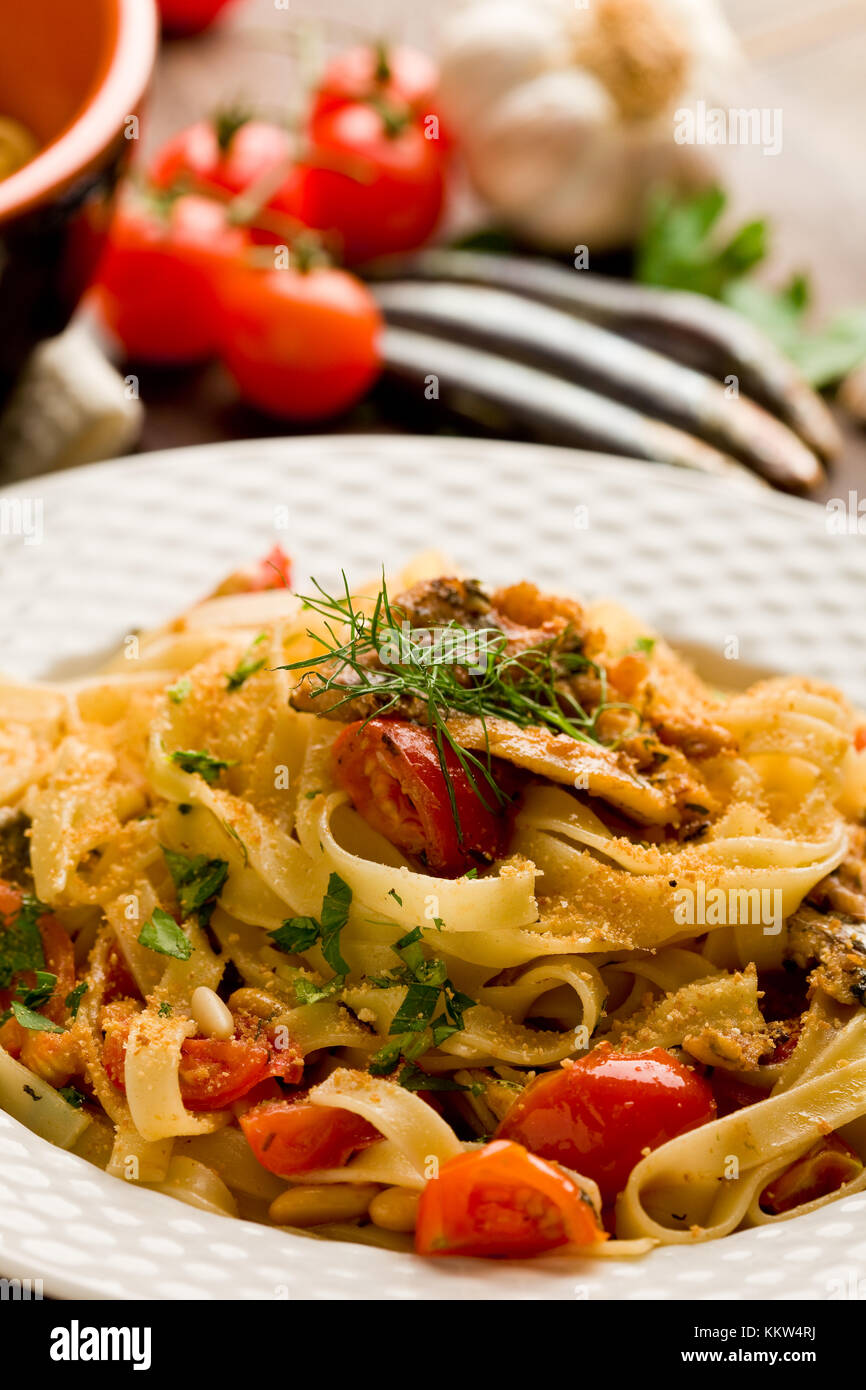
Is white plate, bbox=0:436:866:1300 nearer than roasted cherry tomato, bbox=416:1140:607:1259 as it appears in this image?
No

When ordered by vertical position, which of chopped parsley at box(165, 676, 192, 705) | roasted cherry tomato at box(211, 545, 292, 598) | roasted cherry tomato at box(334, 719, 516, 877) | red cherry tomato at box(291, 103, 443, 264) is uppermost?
red cherry tomato at box(291, 103, 443, 264)

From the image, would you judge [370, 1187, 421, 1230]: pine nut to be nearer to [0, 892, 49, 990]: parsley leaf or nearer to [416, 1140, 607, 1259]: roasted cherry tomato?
[416, 1140, 607, 1259]: roasted cherry tomato

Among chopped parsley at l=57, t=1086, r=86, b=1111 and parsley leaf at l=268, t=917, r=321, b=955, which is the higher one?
parsley leaf at l=268, t=917, r=321, b=955

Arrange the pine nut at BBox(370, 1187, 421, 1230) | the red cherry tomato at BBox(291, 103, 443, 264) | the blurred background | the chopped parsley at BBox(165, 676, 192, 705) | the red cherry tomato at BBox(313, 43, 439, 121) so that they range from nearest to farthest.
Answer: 1. the pine nut at BBox(370, 1187, 421, 1230)
2. the chopped parsley at BBox(165, 676, 192, 705)
3. the blurred background
4. the red cherry tomato at BBox(291, 103, 443, 264)
5. the red cherry tomato at BBox(313, 43, 439, 121)

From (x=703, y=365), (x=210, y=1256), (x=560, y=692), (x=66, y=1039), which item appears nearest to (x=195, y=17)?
(x=703, y=365)

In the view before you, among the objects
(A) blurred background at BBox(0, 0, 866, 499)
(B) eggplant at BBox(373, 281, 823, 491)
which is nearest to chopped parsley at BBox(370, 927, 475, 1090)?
(A) blurred background at BBox(0, 0, 866, 499)

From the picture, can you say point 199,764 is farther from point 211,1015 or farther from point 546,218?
point 546,218

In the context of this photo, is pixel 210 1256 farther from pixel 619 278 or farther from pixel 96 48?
pixel 619 278

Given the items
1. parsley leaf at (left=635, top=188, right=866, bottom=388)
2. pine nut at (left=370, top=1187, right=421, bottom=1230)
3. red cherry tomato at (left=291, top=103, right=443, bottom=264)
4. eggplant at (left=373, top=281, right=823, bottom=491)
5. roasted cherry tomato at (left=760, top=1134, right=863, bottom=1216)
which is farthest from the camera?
red cherry tomato at (left=291, top=103, right=443, bottom=264)
